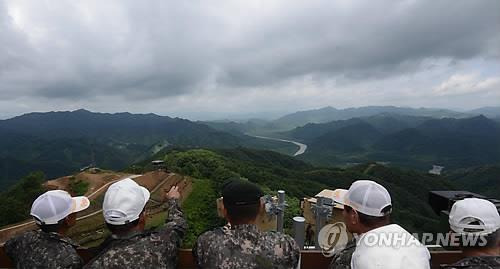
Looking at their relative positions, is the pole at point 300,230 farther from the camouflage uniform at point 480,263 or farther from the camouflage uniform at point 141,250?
the camouflage uniform at point 480,263

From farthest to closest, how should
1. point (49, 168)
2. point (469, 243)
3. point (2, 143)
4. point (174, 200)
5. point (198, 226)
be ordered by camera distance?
1. point (2, 143)
2. point (49, 168)
3. point (198, 226)
4. point (174, 200)
5. point (469, 243)

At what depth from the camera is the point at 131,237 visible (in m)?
2.40

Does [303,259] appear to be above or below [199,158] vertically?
above

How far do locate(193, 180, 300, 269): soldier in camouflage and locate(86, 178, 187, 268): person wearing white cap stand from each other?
0.22 m

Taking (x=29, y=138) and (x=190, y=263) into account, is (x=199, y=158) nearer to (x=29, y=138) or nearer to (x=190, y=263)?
(x=190, y=263)

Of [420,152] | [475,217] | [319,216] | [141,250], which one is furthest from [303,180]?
[420,152]

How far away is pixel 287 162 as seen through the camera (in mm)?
92125

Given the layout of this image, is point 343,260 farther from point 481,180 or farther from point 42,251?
point 481,180

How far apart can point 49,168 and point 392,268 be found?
12683 cm

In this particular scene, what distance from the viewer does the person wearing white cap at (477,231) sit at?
2.18m

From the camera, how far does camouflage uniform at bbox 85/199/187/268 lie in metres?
2.29

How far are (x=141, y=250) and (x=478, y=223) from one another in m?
2.25

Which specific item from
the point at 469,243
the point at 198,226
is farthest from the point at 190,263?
the point at 198,226

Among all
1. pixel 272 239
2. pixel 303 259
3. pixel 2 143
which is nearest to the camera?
pixel 272 239
